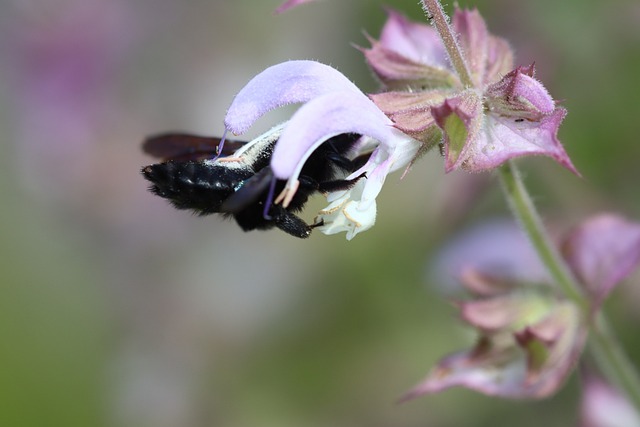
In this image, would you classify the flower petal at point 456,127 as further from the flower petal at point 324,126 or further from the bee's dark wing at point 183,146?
the bee's dark wing at point 183,146

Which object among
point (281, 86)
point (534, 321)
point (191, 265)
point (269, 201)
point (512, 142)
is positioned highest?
point (281, 86)

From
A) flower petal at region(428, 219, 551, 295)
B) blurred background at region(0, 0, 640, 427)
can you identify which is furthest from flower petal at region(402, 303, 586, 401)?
blurred background at region(0, 0, 640, 427)

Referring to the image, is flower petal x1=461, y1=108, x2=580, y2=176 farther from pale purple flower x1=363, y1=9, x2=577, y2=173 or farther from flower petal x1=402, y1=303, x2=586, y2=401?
flower petal x1=402, y1=303, x2=586, y2=401

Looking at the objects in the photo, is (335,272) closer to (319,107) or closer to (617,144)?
(617,144)

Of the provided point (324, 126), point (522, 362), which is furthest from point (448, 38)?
point (522, 362)

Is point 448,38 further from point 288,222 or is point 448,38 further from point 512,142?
point 288,222

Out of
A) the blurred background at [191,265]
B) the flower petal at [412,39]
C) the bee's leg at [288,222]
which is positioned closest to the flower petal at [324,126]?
the bee's leg at [288,222]

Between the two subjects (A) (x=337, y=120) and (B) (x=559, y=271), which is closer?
(A) (x=337, y=120)
